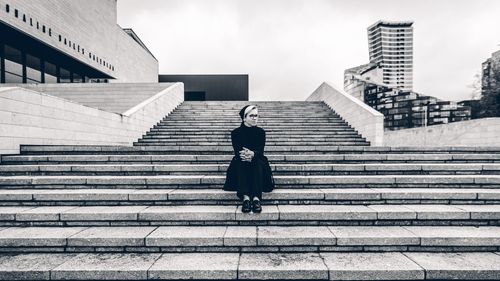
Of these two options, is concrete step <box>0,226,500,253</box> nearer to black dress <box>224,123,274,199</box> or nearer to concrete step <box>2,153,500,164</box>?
black dress <box>224,123,274,199</box>

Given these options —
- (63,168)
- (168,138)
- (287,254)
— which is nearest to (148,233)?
(287,254)

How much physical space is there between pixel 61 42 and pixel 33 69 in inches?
97.0

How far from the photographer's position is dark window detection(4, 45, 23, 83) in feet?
44.5

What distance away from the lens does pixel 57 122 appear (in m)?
5.48

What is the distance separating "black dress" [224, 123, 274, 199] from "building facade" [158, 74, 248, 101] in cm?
2053

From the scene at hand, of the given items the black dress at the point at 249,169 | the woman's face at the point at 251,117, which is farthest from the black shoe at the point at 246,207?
the woman's face at the point at 251,117

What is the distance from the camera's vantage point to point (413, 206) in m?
3.36

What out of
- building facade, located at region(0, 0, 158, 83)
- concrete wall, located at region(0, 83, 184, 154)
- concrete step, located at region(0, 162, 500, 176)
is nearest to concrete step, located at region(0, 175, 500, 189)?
concrete step, located at region(0, 162, 500, 176)

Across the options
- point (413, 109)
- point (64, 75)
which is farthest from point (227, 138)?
point (64, 75)

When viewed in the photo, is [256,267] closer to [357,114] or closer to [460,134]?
[357,114]

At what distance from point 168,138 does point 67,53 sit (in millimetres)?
14816

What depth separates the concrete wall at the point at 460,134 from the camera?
27.4 feet

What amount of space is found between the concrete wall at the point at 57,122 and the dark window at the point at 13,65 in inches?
481

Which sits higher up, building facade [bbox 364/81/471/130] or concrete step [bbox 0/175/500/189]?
building facade [bbox 364/81/471/130]
